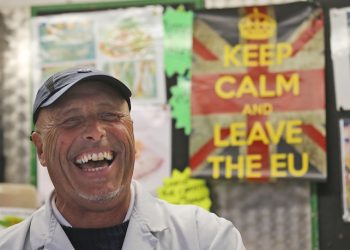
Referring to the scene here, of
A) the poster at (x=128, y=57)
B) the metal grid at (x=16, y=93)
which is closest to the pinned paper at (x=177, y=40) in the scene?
the poster at (x=128, y=57)

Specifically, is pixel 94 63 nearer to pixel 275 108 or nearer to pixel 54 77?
pixel 275 108

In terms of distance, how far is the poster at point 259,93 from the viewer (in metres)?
2.66

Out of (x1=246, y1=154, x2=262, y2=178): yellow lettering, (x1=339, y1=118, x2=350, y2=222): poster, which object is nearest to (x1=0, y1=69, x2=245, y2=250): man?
(x1=246, y1=154, x2=262, y2=178): yellow lettering

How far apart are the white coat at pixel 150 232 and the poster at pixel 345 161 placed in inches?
50.6

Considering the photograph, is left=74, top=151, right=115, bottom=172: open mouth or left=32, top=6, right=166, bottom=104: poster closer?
left=74, top=151, right=115, bottom=172: open mouth

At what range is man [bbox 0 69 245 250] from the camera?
1.41m

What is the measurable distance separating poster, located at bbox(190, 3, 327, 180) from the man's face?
53.6 inches

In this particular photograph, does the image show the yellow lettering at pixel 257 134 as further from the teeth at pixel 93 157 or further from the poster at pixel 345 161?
the teeth at pixel 93 157

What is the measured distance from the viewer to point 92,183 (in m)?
1.42

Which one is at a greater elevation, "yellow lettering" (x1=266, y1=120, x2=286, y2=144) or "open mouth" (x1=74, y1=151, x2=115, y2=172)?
"yellow lettering" (x1=266, y1=120, x2=286, y2=144)

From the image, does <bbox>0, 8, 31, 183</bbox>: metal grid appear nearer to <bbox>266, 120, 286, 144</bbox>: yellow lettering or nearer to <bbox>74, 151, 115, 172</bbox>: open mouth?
<bbox>266, 120, 286, 144</bbox>: yellow lettering

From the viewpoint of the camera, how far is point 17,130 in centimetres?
303

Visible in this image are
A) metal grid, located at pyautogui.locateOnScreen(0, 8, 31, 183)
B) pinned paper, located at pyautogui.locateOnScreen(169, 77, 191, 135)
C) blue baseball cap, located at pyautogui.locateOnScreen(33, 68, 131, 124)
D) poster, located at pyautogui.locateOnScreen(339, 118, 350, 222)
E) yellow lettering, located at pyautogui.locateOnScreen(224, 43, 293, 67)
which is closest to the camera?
blue baseball cap, located at pyautogui.locateOnScreen(33, 68, 131, 124)

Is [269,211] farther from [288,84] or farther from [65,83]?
[65,83]
